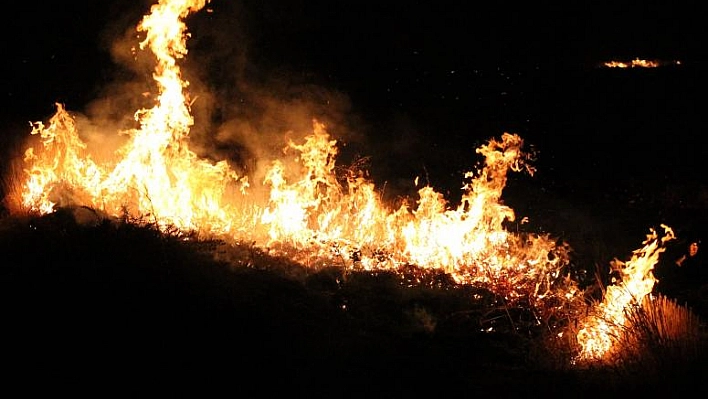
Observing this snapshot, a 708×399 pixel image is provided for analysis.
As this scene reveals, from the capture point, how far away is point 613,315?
16.4ft

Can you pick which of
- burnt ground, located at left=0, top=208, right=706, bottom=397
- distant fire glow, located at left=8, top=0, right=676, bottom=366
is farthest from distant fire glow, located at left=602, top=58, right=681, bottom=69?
burnt ground, located at left=0, top=208, right=706, bottom=397

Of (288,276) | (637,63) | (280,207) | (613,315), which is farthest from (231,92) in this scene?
(637,63)

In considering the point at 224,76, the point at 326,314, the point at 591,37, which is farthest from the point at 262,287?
the point at 591,37

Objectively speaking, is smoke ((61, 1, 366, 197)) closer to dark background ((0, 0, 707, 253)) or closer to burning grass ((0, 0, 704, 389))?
dark background ((0, 0, 707, 253))

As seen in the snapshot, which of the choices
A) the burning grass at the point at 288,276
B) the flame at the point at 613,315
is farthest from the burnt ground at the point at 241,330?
the flame at the point at 613,315

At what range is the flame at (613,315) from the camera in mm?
4664

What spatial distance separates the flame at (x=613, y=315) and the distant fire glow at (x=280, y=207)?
604 millimetres

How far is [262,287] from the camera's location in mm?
5121

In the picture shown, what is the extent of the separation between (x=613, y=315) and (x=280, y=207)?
365 centimetres

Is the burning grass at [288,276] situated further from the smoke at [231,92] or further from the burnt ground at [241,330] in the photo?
the smoke at [231,92]

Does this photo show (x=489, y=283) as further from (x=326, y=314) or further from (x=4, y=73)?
(x=4, y=73)

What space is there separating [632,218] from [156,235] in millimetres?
7352

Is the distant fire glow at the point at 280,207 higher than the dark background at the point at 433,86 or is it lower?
lower

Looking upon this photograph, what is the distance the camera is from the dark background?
11414 mm
